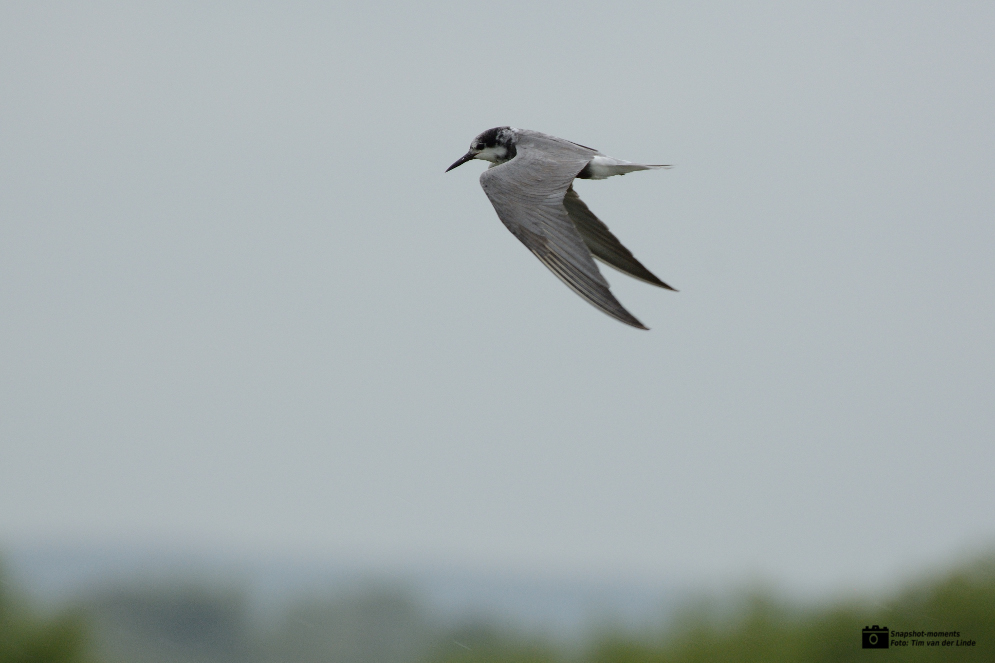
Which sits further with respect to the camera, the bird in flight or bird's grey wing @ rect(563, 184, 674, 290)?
bird's grey wing @ rect(563, 184, 674, 290)

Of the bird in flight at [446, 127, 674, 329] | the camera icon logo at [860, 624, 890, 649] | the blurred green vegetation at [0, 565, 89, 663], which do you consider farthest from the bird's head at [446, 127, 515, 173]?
the blurred green vegetation at [0, 565, 89, 663]

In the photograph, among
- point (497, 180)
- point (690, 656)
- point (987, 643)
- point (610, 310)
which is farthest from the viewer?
point (690, 656)

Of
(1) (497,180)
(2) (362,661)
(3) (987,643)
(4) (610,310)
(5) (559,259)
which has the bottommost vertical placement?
(2) (362,661)

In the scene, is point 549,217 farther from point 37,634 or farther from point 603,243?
point 37,634

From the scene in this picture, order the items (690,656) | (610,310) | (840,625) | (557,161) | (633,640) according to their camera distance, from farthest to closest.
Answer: (633,640), (690,656), (840,625), (557,161), (610,310)

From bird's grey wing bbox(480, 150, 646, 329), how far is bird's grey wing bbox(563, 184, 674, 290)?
0.79 ft

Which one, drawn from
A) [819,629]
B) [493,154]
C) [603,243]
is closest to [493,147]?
[493,154]

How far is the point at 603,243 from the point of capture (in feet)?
18.3

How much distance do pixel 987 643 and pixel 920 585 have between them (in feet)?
5.21

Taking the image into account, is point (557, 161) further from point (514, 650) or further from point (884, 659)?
point (514, 650)

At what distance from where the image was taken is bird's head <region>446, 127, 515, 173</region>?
21.3 feet

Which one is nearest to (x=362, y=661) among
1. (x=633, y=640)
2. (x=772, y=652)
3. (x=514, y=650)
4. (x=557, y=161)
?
(x=514, y=650)

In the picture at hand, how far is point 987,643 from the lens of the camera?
15.3m

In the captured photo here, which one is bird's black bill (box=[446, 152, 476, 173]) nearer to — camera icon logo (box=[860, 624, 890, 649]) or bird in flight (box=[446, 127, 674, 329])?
bird in flight (box=[446, 127, 674, 329])
